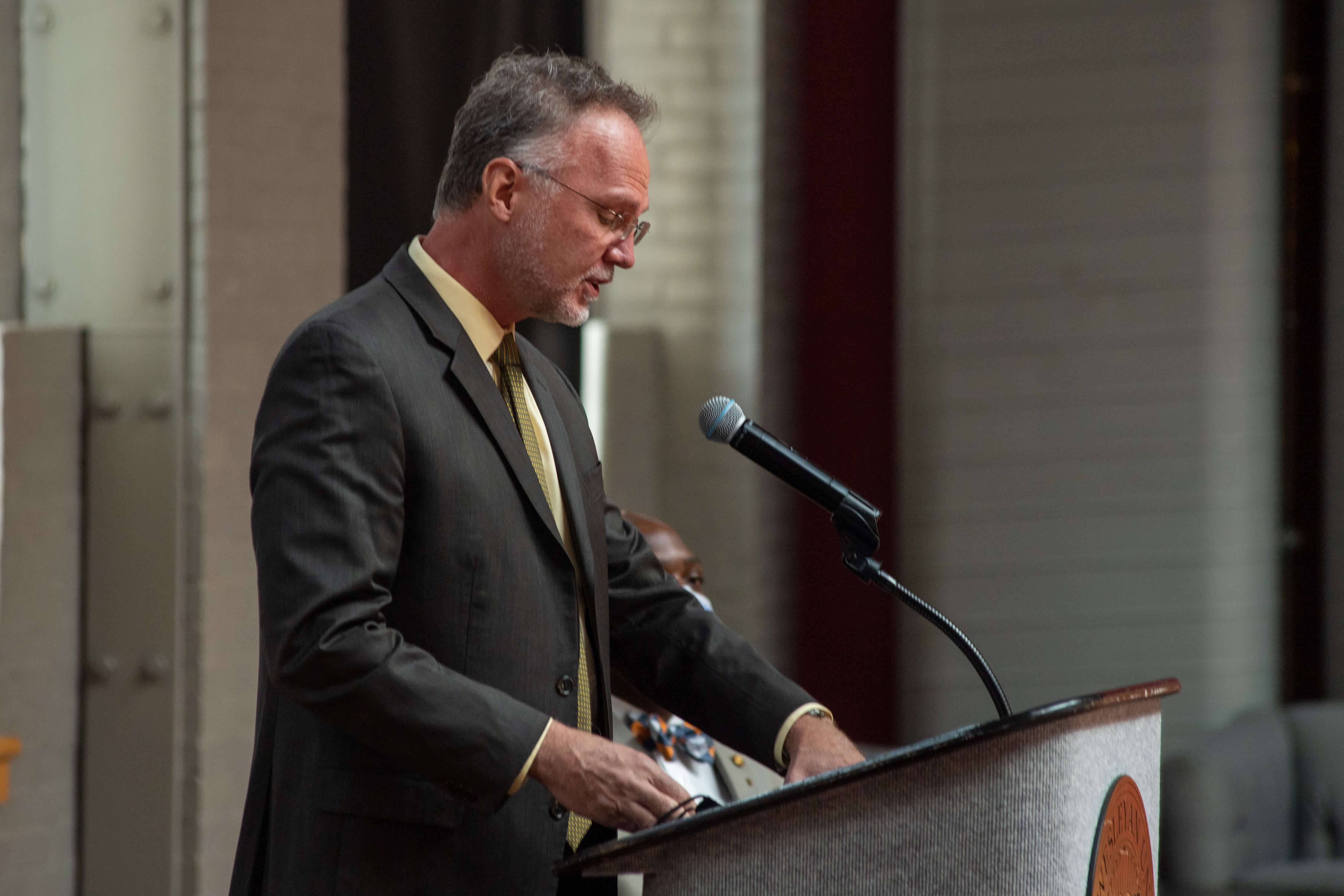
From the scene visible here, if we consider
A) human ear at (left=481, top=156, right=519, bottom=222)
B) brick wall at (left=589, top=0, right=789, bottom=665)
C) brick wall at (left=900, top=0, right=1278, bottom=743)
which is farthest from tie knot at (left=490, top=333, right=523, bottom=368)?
brick wall at (left=900, top=0, right=1278, bottom=743)

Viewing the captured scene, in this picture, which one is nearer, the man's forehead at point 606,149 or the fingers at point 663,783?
the fingers at point 663,783

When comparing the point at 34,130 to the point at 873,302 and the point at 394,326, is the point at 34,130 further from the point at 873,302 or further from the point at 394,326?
the point at 873,302

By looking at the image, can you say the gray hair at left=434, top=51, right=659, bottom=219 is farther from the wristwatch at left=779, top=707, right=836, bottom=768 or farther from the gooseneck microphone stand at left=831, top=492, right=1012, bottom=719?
the wristwatch at left=779, top=707, right=836, bottom=768

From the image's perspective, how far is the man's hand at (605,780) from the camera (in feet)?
3.63

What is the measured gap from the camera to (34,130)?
2719mm

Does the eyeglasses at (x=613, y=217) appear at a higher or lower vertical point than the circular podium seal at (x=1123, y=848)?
higher

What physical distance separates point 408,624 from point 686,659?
315 millimetres

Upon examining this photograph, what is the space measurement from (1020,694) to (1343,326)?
143cm

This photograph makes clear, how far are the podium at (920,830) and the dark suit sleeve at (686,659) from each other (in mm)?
327

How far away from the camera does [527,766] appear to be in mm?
1122

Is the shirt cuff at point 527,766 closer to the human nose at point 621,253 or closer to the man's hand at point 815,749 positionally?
the man's hand at point 815,749

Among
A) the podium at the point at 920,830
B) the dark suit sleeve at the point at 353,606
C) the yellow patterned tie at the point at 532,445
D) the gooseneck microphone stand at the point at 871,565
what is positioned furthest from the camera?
the yellow patterned tie at the point at 532,445

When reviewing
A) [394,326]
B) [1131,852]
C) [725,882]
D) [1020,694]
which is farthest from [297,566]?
[1020,694]

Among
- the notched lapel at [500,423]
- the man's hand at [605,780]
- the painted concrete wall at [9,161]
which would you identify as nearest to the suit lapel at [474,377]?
the notched lapel at [500,423]
